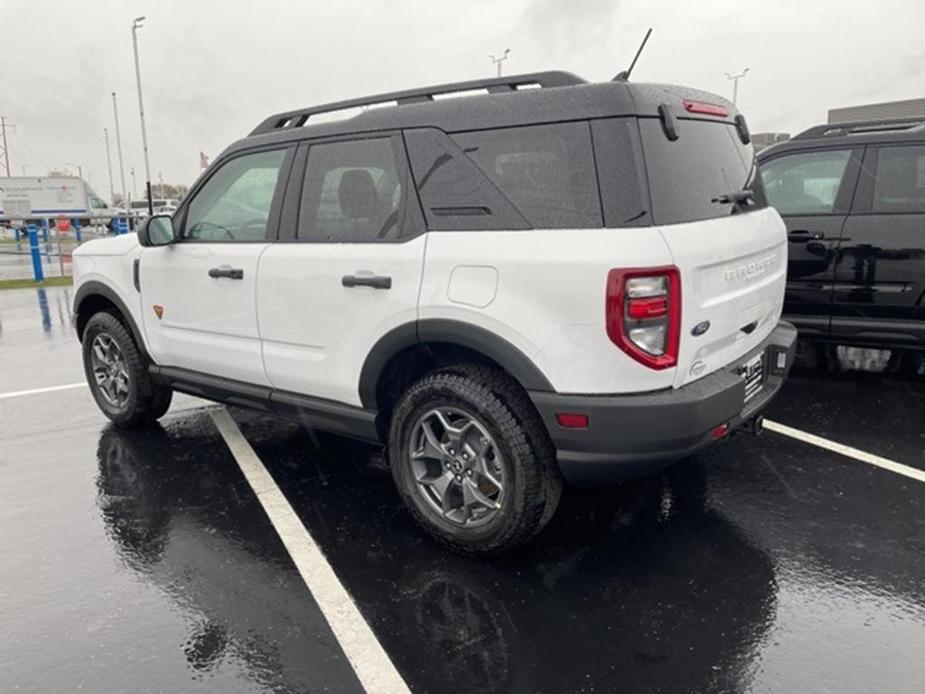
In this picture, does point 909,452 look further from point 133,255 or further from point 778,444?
point 133,255

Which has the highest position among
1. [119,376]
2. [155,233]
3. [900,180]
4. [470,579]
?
[900,180]

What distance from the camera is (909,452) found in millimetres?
4285

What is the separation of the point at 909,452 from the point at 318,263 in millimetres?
3568

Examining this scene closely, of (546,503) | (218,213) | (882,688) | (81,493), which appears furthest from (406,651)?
(218,213)

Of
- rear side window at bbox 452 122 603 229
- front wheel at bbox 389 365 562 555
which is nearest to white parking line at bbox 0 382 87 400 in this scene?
front wheel at bbox 389 365 562 555

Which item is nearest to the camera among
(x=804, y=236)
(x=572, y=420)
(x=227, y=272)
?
(x=572, y=420)

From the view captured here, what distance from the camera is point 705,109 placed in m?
3.32

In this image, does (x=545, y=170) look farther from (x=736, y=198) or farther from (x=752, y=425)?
(x=752, y=425)

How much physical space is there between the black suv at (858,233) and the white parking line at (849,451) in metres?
1.10

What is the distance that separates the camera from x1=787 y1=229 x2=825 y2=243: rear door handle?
5.36 m

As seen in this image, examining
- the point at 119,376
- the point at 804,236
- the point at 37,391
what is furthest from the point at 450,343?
the point at 37,391

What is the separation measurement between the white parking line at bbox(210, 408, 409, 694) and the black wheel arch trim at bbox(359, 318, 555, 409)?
28.8 inches

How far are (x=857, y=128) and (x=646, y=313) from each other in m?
4.14

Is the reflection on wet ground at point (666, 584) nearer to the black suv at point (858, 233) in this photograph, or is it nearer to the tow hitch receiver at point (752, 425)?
the tow hitch receiver at point (752, 425)
